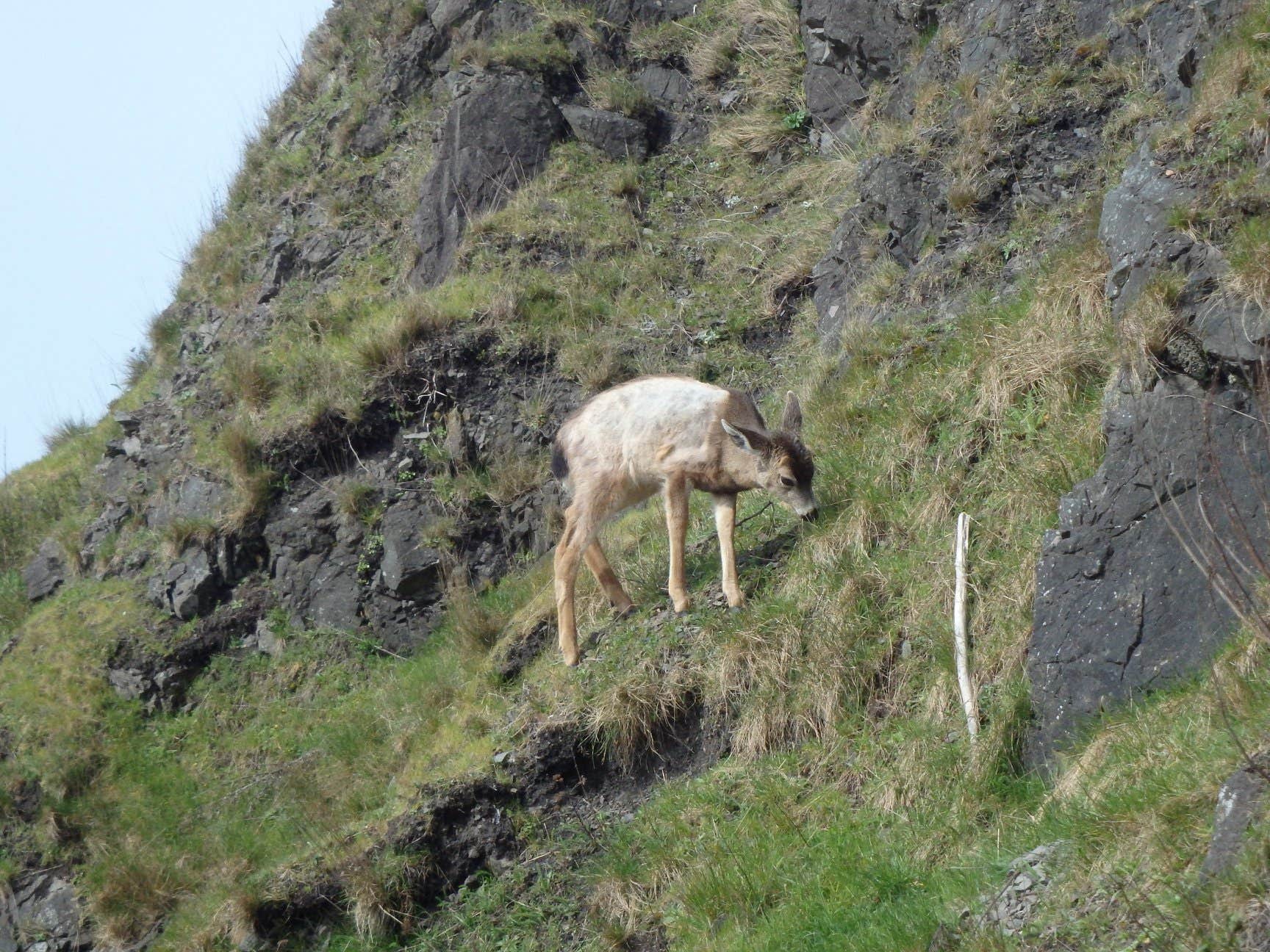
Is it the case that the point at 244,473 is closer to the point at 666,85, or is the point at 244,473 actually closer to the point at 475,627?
the point at 475,627

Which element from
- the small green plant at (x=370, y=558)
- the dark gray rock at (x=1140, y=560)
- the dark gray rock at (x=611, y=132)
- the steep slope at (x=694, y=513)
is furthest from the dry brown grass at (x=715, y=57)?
the dark gray rock at (x=1140, y=560)

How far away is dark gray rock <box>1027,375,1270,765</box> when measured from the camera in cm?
658

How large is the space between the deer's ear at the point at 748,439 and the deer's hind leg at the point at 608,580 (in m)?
1.53

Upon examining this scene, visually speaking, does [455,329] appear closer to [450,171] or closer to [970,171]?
[450,171]

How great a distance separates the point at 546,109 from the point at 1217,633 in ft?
43.0

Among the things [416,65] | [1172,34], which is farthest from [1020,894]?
[416,65]

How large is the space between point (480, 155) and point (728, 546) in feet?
30.4

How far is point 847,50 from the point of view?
52.9 ft

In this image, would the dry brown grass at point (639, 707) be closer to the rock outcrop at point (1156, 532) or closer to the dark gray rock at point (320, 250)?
the rock outcrop at point (1156, 532)

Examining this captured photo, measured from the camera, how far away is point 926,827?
7.08 meters

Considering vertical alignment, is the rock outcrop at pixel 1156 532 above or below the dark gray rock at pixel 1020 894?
above

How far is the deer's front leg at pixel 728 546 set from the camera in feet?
31.0

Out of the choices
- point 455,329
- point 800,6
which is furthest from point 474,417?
point 800,6

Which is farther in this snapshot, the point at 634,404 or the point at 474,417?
the point at 474,417
